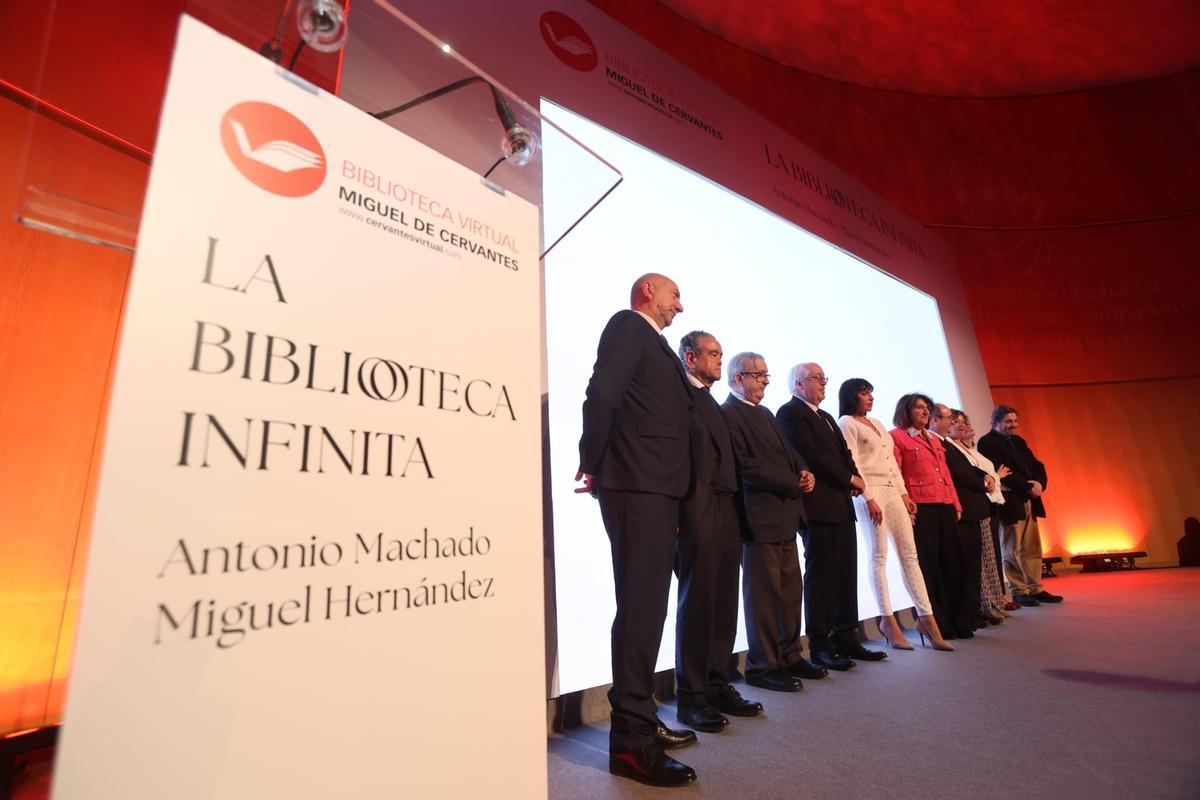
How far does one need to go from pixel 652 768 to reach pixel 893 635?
2.36 metres

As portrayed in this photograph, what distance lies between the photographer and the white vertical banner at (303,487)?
565mm

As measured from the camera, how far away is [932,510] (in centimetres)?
370

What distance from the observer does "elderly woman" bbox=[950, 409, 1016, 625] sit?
4.09 metres

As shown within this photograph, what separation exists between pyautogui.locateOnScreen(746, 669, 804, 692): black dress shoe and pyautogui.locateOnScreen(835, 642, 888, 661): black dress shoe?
23.7 inches

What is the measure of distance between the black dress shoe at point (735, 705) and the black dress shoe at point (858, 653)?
3.45 feet

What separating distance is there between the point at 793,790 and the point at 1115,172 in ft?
31.4

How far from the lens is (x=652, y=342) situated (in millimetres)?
2004

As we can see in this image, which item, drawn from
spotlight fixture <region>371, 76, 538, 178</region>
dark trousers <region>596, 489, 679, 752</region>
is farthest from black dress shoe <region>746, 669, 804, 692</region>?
spotlight fixture <region>371, 76, 538, 178</region>

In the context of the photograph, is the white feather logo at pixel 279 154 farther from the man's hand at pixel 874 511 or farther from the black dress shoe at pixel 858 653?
the man's hand at pixel 874 511

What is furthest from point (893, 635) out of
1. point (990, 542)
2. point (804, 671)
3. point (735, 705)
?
point (735, 705)

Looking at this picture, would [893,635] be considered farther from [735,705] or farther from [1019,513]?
[1019,513]

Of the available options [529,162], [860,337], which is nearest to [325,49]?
[529,162]

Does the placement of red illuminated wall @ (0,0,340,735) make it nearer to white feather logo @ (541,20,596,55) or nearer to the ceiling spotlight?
the ceiling spotlight

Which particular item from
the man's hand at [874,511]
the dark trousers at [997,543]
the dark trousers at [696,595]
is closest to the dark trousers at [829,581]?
the man's hand at [874,511]
